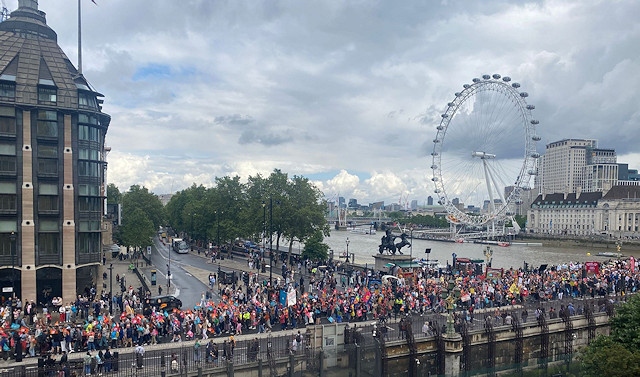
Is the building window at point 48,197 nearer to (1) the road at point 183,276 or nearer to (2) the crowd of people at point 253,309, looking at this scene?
(2) the crowd of people at point 253,309

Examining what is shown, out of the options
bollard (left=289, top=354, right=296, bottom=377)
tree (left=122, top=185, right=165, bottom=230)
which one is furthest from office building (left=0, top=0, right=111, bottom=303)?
tree (left=122, top=185, right=165, bottom=230)

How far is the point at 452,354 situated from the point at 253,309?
437 inches

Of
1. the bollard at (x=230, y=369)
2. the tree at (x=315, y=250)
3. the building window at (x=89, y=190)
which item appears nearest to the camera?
the bollard at (x=230, y=369)

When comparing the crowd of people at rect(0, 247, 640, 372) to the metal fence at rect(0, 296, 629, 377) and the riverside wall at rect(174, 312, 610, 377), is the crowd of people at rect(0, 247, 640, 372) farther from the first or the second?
the riverside wall at rect(174, 312, 610, 377)

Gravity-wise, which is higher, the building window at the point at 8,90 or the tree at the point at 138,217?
the building window at the point at 8,90

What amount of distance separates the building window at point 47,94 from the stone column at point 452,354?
31.9 metres

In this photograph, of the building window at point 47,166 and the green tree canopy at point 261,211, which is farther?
the green tree canopy at point 261,211

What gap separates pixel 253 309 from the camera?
95.2 ft

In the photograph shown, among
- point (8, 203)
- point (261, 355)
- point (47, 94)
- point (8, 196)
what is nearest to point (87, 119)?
point (47, 94)

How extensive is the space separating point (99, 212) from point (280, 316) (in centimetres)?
1992

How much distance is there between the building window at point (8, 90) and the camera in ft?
117

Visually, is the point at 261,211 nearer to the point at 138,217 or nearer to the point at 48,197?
the point at 138,217

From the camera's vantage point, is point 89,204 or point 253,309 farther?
point 89,204

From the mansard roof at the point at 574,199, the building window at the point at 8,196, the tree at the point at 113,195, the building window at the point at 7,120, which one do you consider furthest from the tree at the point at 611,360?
the mansard roof at the point at 574,199
